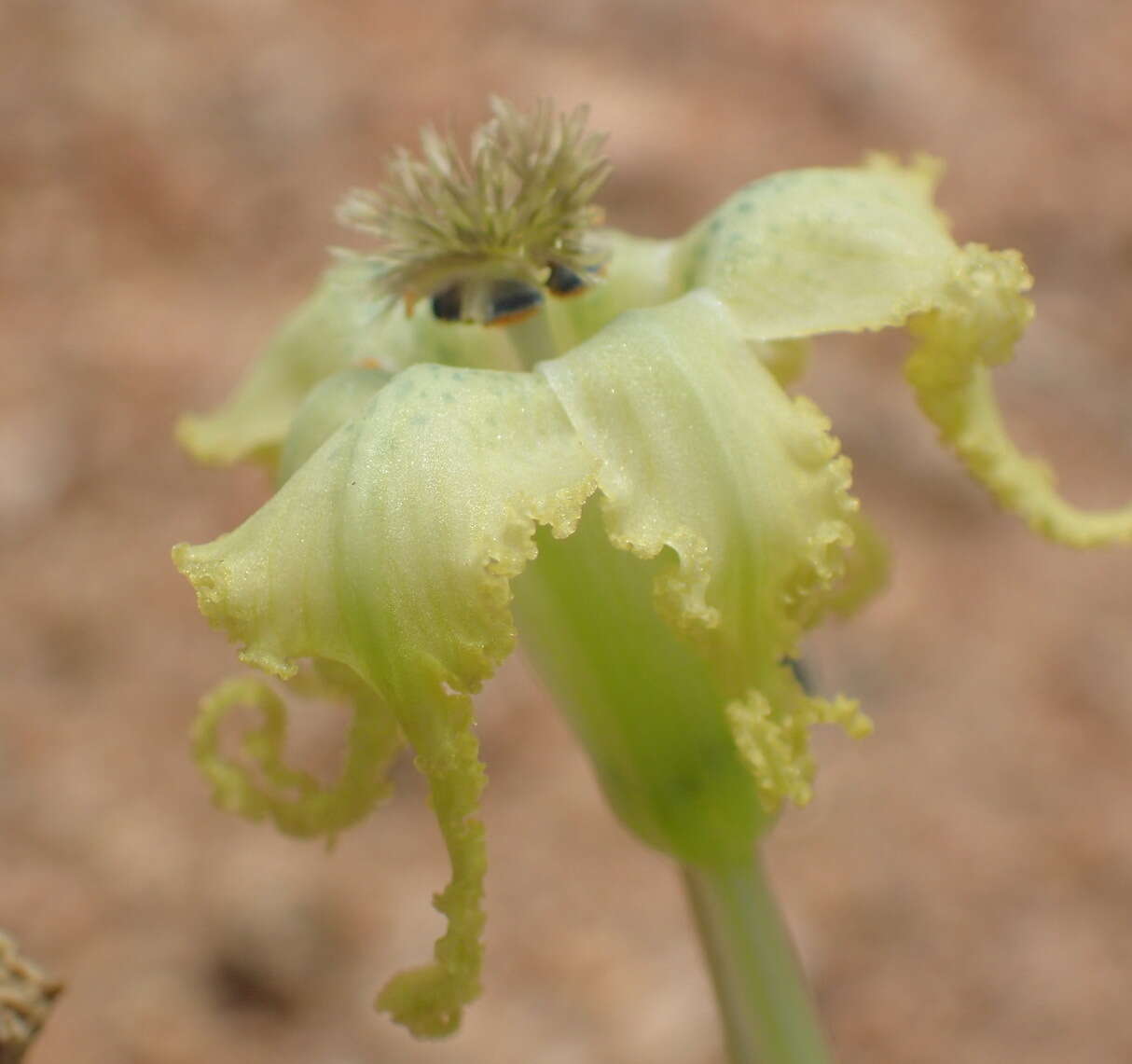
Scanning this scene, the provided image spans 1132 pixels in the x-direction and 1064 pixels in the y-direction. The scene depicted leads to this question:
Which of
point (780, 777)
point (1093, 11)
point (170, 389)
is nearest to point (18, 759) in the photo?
point (170, 389)

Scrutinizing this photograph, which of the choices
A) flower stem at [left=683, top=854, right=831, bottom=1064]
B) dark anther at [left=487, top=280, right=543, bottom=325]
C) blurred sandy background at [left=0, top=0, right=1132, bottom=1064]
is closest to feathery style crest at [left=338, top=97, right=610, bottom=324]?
dark anther at [left=487, top=280, right=543, bottom=325]

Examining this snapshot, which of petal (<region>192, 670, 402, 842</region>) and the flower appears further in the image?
petal (<region>192, 670, 402, 842</region>)

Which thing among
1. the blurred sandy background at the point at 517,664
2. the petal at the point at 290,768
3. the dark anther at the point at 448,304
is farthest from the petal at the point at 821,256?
the blurred sandy background at the point at 517,664

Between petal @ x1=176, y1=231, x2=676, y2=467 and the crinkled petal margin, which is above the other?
petal @ x1=176, y1=231, x2=676, y2=467

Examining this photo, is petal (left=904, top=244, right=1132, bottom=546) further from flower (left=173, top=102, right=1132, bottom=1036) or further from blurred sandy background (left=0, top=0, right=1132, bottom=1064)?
blurred sandy background (left=0, top=0, right=1132, bottom=1064)

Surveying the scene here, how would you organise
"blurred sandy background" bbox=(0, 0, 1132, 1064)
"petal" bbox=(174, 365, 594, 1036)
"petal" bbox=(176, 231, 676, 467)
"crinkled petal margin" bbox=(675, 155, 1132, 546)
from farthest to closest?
1. "blurred sandy background" bbox=(0, 0, 1132, 1064)
2. "petal" bbox=(176, 231, 676, 467)
3. "crinkled petal margin" bbox=(675, 155, 1132, 546)
4. "petal" bbox=(174, 365, 594, 1036)

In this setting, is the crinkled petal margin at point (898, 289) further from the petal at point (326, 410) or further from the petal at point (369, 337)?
the petal at point (326, 410)

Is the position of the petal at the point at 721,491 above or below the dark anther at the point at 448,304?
below

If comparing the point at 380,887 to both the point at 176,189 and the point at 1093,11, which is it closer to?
the point at 176,189

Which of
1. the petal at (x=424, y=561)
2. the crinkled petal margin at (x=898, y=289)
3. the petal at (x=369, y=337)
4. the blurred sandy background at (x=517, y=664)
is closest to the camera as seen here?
the petal at (x=424, y=561)
